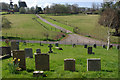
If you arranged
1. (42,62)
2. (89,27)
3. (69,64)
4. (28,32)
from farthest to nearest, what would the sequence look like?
1. (89,27)
2. (28,32)
3. (42,62)
4. (69,64)

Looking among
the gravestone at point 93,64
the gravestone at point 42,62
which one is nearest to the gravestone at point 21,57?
the gravestone at point 42,62

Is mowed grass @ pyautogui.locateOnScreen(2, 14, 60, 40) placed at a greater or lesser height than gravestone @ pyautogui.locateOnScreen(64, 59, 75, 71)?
greater

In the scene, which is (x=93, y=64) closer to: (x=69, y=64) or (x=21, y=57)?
(x=69, y=64)

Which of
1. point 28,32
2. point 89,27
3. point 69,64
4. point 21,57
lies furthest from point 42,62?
point 89,27

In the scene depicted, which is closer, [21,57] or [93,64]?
[21,57]

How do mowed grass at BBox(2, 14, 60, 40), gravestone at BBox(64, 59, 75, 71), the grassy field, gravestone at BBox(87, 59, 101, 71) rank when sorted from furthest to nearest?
the grassy field, mowed grass at BBox(2, 14, 60, 40), gravestone at BBox(87, 59, 101, 71), gravestone at BBox(64, 59, 75, 71)

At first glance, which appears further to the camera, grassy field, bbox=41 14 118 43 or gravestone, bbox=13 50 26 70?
grassy field, bbox=41 14 118 43

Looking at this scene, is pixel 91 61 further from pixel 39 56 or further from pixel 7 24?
pixel 7 24

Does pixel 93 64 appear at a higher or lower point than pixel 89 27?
lower

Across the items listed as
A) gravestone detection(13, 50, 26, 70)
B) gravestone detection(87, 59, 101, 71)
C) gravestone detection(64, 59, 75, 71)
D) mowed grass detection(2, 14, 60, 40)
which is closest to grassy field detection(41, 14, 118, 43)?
mowed grass detection(2, 14, 60, 40)

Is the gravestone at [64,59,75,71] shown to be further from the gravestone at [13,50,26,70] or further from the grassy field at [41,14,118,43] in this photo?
the grassy field at [41,14,118,43]

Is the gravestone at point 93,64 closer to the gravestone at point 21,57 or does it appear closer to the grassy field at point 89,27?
the gravestone at point 21,57

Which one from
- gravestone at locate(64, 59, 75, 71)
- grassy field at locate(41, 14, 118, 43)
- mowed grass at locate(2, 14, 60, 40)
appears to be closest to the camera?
gravestone at locate(64, 59, 75, 71)

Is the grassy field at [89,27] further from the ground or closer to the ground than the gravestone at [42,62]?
further from the ground
